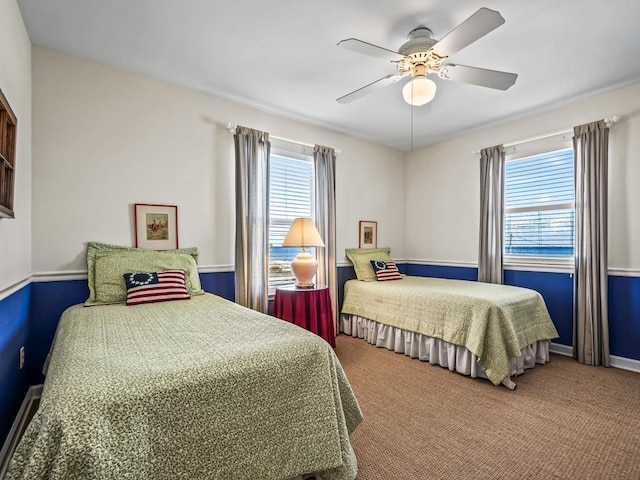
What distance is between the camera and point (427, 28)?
2.19 meters

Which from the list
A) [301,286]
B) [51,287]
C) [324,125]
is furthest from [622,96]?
[51,287]

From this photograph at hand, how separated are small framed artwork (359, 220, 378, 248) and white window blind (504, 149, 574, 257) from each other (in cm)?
160

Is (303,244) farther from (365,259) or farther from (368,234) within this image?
(368,234)

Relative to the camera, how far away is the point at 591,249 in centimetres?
308

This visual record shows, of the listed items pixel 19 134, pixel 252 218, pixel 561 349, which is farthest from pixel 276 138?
pixel 561 349

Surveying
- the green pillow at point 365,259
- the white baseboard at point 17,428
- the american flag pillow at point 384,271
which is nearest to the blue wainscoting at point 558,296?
the american flag pillow at point 384,271

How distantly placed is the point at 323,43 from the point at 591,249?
119 inches

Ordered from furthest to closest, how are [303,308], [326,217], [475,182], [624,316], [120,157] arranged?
[475,182] → [326,217] → [303,308] → [624,316] → [120,157]

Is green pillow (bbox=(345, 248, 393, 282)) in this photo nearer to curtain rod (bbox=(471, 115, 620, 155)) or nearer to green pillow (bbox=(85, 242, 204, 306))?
curtain rod (bbox=(471, 115, 620, 155))

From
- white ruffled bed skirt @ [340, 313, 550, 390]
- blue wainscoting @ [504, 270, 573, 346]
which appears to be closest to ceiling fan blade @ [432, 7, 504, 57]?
white ruffled bed skirt @ [340, 313, 550, 390]

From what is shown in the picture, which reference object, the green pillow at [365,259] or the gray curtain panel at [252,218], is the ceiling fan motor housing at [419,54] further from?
the green pillow at [365,259]

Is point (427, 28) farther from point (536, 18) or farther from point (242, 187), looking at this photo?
point (242, 187)

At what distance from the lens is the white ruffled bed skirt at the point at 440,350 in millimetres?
2797

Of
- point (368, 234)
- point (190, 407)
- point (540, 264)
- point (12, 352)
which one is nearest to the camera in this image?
point (190, 407)
